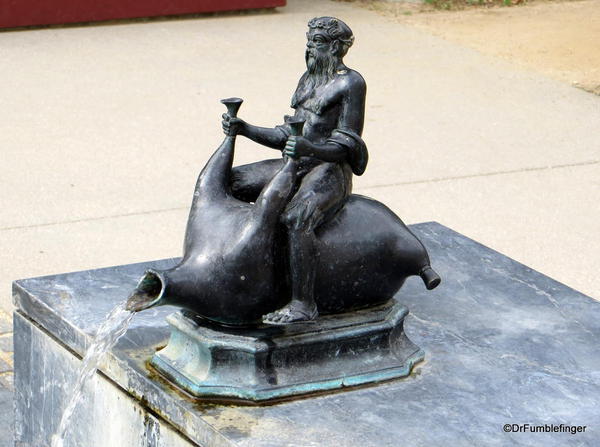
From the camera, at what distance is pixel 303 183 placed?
323cm

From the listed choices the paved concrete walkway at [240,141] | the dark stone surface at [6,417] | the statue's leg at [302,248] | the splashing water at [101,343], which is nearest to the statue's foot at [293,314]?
the statue's leg at [302,248]

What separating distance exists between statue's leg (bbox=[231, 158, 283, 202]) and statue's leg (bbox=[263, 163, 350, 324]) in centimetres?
21

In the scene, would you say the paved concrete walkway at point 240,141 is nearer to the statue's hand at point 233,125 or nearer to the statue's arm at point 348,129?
the statue's hand at point 233,125

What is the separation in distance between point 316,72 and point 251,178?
0.33 m

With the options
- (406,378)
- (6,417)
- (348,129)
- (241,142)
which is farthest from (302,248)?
(241,142)

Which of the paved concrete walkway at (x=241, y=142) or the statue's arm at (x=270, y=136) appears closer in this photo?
the statue's arm at (x=270, y=136)

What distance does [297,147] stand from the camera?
3102 mm

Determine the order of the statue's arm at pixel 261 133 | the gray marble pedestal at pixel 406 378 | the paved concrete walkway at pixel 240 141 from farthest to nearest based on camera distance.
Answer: the paved concrete walkway at pixel 240 141, the statue's arm at pixel 261 133, the gray marble pedestal at pixel 406 378

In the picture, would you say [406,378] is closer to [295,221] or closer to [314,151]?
[295,221]

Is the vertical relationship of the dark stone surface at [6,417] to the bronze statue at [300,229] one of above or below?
below

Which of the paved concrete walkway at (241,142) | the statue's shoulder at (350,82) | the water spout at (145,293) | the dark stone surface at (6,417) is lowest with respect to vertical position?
the dark stone surface at (6,417)

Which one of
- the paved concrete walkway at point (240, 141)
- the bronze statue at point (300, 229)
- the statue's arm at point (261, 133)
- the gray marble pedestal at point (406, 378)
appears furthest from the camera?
the paved concrete walkway at point (240, 141)

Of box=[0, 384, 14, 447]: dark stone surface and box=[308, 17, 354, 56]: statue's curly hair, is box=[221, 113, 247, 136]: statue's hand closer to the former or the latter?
box=[308, 17, 354, 56]: statue's curly hair

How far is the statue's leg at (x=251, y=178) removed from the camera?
337cm
